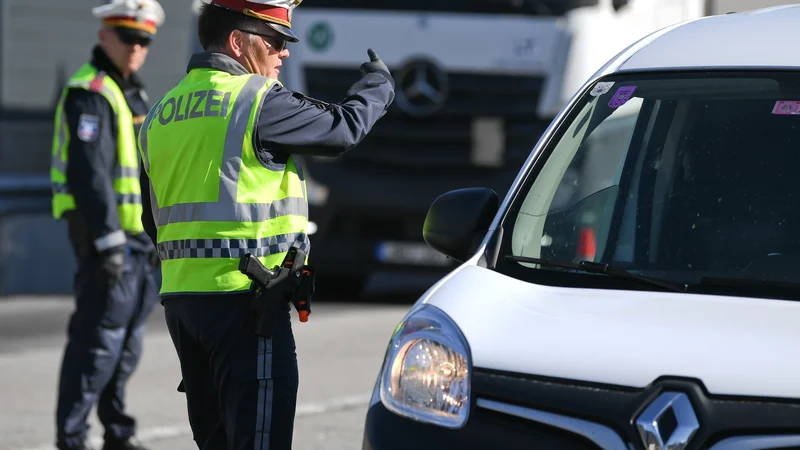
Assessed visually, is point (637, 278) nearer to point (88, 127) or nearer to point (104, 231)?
point (104, 231)

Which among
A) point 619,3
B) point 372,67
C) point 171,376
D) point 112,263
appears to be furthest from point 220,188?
point 619,3

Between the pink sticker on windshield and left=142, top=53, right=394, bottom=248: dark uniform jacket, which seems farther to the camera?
the pink sticker on windshield

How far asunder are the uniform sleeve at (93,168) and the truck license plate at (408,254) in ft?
16.0

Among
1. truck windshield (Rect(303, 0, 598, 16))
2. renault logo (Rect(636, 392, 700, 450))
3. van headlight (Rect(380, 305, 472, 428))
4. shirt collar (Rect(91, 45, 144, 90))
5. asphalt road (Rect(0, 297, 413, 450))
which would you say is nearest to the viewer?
renault logo (Rect(636, 392, 700, 450))

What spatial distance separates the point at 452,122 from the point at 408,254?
3.17 ft

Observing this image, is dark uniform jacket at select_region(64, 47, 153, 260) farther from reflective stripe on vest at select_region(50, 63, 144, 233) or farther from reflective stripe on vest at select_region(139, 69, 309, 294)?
reflective stripe on vest at select_region(139, 69, 309, 294)

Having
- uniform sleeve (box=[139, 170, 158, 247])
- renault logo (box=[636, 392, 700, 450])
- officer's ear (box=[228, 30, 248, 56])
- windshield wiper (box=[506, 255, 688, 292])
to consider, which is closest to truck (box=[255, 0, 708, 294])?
uniform sleeve (box=[139, 170, 158, 247])

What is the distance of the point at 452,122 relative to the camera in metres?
11.6

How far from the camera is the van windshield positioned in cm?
423

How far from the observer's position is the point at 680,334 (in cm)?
366

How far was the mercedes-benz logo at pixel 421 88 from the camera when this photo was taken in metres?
11.4

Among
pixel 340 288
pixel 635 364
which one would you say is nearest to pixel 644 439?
pixel 635 364

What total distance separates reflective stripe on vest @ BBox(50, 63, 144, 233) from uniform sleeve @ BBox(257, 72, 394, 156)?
246cm

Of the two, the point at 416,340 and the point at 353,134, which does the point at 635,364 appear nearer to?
the point at 416,340
